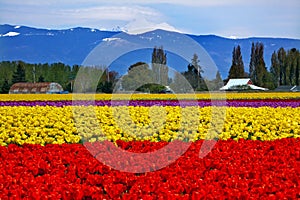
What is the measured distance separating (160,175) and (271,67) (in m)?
80.8

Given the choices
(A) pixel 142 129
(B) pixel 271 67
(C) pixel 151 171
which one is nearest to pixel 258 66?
(B) pixel 271 67

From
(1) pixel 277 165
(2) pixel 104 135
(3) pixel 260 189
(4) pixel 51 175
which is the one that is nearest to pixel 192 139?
(2) pixel 104 135

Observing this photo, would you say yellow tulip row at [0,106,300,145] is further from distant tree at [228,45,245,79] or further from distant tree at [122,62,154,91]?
distant tree at [228,45,245,79]

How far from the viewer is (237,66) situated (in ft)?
260

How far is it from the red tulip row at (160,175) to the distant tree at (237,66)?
233 ft

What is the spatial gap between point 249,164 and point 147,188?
1723 mm

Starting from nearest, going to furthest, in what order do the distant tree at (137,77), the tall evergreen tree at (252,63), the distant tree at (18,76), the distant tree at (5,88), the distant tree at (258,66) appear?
the distant tree at (137,77)
the distant tree at (5,88)
the distant tree at (258,66)
the distant tree at (18,76)
the tall evergreen tree at (252,63)

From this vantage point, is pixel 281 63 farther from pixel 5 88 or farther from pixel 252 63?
pixel 5 88

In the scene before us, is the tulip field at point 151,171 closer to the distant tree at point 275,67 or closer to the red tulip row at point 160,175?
the red tulip row at point 160,175

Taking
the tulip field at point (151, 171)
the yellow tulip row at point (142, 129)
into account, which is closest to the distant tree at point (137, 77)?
the yellow tulip row at point (142, 129)

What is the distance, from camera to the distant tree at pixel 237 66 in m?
77.7

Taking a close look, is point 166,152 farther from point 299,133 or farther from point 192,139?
point 299,133

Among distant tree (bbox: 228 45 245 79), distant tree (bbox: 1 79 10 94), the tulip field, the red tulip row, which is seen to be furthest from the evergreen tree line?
the red tulip row

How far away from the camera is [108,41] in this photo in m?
10.2
